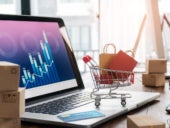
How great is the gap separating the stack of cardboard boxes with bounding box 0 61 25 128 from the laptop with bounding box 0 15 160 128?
11 cm

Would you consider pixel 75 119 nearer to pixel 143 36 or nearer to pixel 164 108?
pixel 164 108

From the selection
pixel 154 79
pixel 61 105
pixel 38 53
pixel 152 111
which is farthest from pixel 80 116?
pixel 154 79

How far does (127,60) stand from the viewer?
111 cm

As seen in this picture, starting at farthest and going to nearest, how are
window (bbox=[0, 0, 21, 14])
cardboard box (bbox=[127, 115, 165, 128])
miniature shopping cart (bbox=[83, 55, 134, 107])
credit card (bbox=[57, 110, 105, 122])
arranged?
1. window (bbox=[0, 0, 21, 14])
2. miniature shopping cart (bbox=[83, 55, 134, 107])
3. credit card (bbox=[57, 110, 105, 122])
4. cardboard box (bbox=[127, 115, 165, 128])

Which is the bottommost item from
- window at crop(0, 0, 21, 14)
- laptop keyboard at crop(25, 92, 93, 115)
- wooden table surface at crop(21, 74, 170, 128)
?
wooden table surface at crop(21, 74, 170, 128)

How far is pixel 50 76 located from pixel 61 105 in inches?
8.2

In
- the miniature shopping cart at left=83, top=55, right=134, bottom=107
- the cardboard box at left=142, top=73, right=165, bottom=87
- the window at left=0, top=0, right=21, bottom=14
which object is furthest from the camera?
the window at left=0, top=0, right=21, bottom=14

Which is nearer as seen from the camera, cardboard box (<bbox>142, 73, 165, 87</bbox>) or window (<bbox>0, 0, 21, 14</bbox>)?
Answer: cardboard box (<bbox>142, 73, 165, 87</bbox>)

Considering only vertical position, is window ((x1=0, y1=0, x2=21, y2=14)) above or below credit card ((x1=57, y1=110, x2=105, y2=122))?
above

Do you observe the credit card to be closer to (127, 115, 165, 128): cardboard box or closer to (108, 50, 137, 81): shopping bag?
(127, 115, 165, 128): cardboard box

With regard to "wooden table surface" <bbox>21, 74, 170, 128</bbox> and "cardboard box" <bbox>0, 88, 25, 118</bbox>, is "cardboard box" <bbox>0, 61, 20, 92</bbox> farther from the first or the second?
"wooden table surface" <bbox>21, 74, 170, 128</bbox>

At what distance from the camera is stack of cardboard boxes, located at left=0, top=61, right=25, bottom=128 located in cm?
71

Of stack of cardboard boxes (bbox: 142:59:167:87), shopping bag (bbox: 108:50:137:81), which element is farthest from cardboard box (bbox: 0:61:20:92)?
stack of cardboard boxes (bbox: 142:59:167:87)

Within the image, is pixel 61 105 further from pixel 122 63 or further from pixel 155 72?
pixel 155 72
